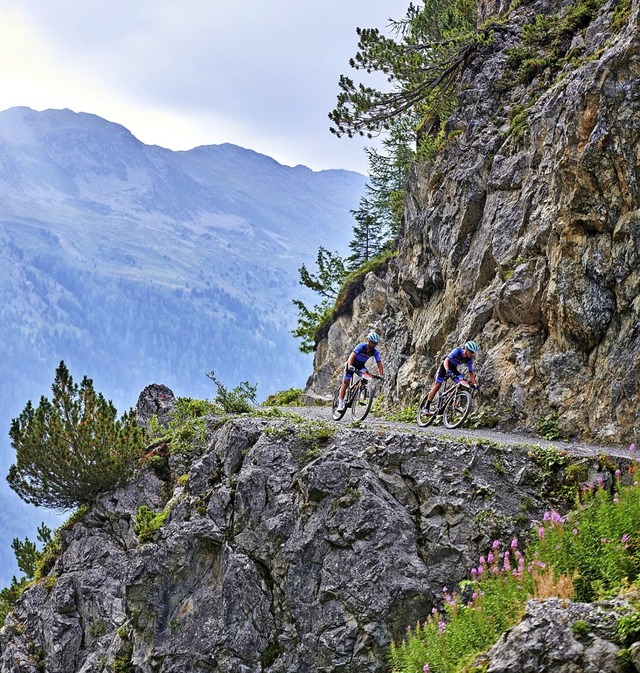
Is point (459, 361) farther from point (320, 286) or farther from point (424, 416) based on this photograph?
point (320, 286)

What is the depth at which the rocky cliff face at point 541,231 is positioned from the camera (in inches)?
631

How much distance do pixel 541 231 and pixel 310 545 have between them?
11178mm

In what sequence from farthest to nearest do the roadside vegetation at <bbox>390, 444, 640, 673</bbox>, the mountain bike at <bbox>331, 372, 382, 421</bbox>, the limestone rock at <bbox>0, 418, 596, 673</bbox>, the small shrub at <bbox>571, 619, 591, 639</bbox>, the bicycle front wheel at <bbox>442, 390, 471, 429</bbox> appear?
1. the mountain bike at <bbox>331, 372, 382, 421</bbox>
2. the bicycle front wheel at <bbox>442, 390, 471, 429</bbox>
3. the limestone rock at <bbox>0, 418, 596, 673</bbox>
4. the roadside vegetation at <bbox>390, 444, 640, 673</bbox>
5. the small shrub at <bbox>571, 619, 591, 639</bbox>

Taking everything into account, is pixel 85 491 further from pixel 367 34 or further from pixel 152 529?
pixel 367 34

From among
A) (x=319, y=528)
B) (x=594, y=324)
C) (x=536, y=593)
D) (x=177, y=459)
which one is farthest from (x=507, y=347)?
(x=536, y=593)

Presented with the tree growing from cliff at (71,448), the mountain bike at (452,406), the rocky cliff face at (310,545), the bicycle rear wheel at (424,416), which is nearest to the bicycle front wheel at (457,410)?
the mountain bike at (452,406)

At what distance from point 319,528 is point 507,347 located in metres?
8.54

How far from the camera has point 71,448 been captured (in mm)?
20953

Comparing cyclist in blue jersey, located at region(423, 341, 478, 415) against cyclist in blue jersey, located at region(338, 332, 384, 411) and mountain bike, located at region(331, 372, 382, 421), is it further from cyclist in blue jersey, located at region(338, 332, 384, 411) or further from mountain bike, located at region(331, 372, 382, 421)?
mountain bike, located at region(331, 372, 382, 421)

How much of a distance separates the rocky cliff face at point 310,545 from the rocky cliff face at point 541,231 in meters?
4.51

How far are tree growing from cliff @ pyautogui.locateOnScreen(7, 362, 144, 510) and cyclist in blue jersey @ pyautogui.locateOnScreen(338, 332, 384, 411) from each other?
706 centimetres

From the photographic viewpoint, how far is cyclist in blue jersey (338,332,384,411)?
707 inches

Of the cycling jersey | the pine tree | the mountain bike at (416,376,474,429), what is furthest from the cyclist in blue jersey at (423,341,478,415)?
the pine tree

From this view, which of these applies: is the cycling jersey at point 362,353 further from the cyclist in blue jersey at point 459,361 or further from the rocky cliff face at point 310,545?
the rocky cliff face at point 310,545
